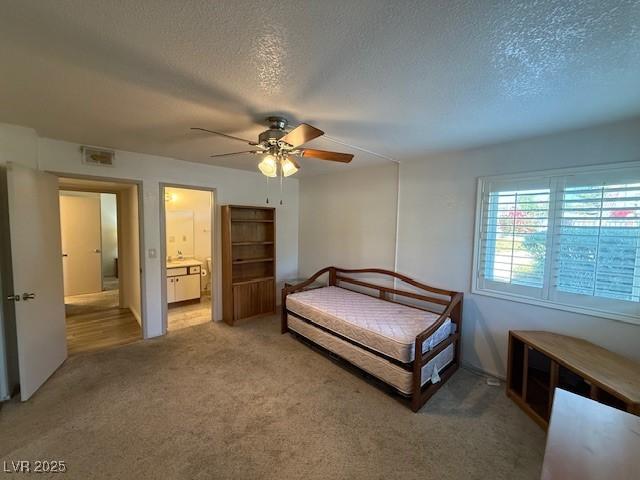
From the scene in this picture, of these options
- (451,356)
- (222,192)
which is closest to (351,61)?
(451,356)

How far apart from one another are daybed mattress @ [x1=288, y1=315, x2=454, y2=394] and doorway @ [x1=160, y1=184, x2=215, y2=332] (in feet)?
6.80

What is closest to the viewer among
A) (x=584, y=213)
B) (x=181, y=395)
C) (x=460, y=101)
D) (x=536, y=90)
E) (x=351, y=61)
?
(x=351, y=61)

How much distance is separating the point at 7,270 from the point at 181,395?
6.13 feet

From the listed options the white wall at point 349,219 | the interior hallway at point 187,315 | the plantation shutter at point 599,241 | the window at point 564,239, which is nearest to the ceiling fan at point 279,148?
the white wall at point 349,219

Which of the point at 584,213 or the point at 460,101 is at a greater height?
the point at 460,101

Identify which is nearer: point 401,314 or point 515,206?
point 515,206

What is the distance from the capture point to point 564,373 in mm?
2238

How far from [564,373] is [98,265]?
7718mm

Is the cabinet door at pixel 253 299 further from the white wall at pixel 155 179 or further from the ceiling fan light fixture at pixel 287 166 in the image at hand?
the ceiling fan light fixture at pixel 287 166

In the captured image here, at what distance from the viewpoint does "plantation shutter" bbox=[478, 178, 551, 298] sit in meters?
2.38

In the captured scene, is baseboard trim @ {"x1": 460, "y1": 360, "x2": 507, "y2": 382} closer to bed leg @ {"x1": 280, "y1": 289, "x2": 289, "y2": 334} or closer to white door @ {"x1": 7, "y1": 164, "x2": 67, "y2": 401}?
bed leg @ {"x1": 280, "y1": 289, "x2": 289, "y2": 334}

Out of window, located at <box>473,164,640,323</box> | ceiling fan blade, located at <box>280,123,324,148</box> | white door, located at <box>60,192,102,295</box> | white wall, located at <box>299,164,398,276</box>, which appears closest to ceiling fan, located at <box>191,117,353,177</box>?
ceiling fan blade, located at <box>280,123,324,148</box>

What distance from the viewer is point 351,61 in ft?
4.25

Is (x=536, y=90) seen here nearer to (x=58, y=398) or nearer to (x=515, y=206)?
(x=515, y=206)
